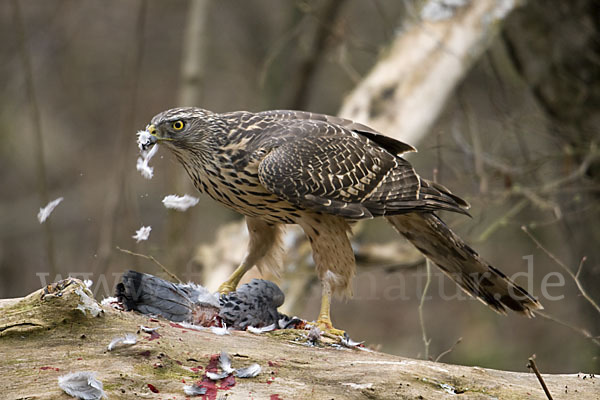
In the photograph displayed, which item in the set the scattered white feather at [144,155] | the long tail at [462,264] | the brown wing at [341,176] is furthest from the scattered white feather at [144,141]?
the long tail at [462,264]

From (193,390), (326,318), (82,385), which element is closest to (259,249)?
(326,318)

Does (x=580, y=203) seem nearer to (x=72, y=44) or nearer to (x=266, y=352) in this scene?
(x=266, y=352)

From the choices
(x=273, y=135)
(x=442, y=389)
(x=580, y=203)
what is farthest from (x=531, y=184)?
(x=442, y=389)

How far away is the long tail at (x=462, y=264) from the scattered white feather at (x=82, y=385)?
251 centimetres

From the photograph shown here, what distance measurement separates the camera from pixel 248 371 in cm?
285

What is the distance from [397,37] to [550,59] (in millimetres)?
1483

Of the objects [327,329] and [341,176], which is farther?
[341,176]

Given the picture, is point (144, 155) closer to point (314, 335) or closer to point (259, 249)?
point (259, 249)

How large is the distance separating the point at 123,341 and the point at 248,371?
52 cm

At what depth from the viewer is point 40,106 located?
1216cm

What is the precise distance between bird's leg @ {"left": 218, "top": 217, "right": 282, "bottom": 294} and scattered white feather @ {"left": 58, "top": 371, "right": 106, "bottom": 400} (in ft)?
6.29

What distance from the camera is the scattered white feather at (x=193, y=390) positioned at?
105 inches

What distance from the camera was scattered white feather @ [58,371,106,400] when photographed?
2.49m

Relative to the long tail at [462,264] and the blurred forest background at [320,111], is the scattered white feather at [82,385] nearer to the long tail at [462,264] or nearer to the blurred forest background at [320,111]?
the long tail at [462,264]
